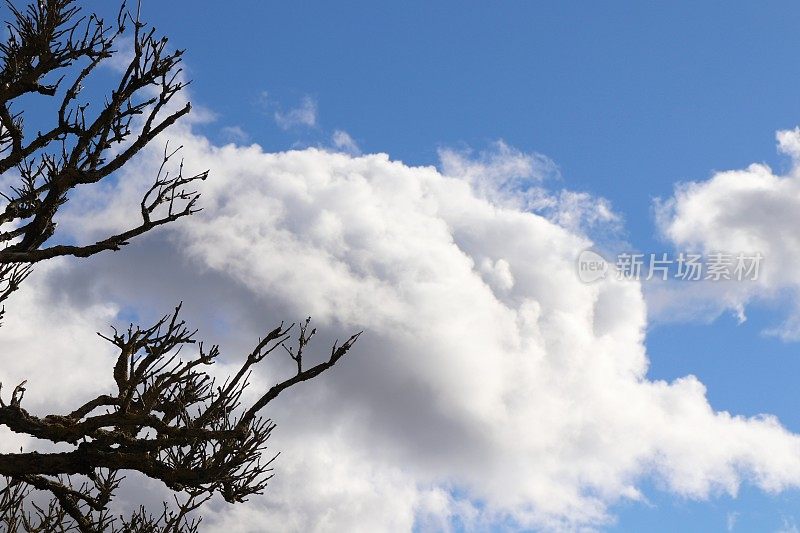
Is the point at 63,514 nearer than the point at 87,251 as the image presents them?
No

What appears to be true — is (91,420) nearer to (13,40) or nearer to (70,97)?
(70,97)

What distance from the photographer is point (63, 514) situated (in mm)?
14812

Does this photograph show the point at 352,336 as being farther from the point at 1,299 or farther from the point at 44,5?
the point at 44,5

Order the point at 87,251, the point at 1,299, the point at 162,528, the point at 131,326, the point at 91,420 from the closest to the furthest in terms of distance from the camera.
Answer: the point at 91,420 → the point at 87,251 → the point at 131,326 → the point at 1,299 → the point at 162,528

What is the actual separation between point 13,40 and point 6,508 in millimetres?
8188

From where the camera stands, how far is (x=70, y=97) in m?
11.5

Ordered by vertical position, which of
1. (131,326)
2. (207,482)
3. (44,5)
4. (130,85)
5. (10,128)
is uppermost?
(44,5)

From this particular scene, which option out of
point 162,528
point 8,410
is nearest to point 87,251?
point 8,410

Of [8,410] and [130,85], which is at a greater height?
[130,85]

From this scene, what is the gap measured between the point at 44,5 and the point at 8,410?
6.01 metres

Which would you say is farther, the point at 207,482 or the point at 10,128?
the point at 10,128

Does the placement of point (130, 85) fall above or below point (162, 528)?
above

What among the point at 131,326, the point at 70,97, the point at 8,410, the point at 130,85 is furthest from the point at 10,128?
the point at 8,410

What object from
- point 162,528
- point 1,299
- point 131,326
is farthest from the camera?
point 162,528
